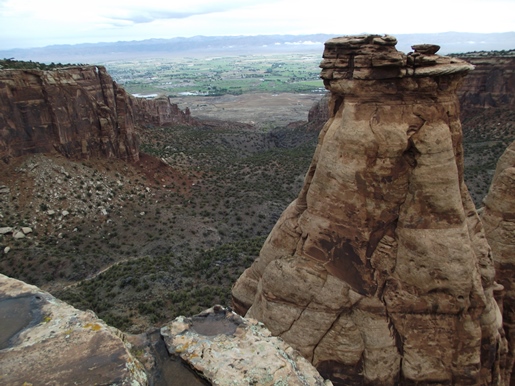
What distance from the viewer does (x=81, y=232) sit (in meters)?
38.8

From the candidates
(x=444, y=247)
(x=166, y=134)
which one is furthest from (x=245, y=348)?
(x=166, y=134)

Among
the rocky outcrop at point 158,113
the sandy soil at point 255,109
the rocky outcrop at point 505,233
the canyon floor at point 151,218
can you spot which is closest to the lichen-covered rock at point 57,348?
the rocky outcrop at point 505,233

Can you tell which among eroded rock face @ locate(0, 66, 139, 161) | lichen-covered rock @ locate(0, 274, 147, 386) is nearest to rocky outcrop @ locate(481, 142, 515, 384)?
lichen-covered rock @ locate(0, 274, 147, 386)

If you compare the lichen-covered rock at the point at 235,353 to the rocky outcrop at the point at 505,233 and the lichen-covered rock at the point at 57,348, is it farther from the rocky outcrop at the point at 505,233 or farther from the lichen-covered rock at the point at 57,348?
the rocky outcrop at the point at 505,233

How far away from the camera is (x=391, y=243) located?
12.9 m

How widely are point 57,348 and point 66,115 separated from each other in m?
43.0

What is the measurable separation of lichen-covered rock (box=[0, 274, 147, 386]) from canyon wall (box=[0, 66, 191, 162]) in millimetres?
39057

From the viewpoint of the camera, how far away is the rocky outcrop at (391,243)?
1209cm

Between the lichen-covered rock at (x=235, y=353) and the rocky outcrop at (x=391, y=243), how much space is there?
195 inches

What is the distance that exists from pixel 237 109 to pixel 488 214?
15963 centimetres

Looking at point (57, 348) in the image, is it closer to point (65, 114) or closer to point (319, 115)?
point (65, 114)

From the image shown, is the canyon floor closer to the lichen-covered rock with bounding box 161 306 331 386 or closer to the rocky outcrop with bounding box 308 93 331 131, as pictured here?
the lichen-covered rock with bounding box 161 306 331 386

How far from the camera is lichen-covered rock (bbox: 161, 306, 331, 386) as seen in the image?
24.4 feet

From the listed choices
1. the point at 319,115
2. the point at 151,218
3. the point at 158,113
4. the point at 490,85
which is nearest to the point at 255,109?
the point at 319,115
